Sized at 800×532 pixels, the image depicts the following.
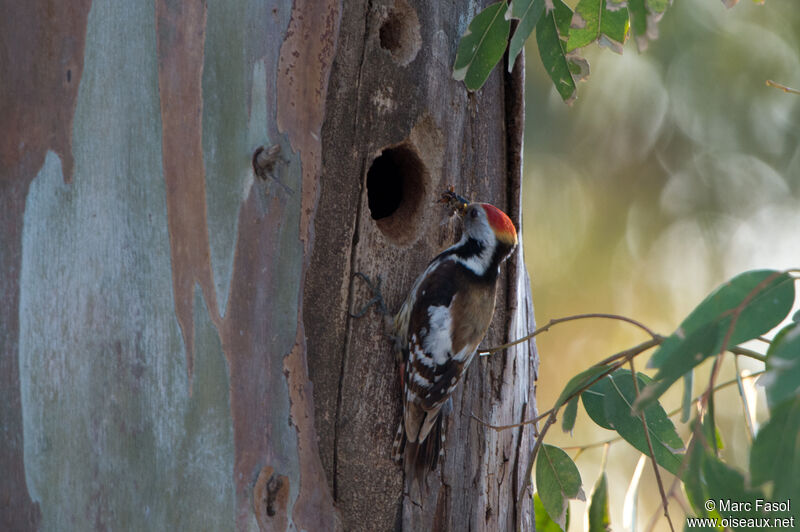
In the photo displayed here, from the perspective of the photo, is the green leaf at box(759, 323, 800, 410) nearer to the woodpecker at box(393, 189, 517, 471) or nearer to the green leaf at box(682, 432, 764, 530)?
the green leaf at box(682, 432, 764, 530)

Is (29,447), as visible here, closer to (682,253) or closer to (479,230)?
(479,230)

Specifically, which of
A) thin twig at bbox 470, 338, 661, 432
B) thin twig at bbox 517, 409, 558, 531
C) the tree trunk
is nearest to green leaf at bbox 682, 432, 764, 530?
thin twig at bbox 470, 338, 661, 432

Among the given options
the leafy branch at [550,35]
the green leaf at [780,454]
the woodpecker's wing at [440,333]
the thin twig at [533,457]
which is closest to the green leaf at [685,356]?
the green leaf at [780,454]

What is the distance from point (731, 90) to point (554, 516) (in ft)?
14.6

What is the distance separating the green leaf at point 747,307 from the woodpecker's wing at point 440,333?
842 millimetres

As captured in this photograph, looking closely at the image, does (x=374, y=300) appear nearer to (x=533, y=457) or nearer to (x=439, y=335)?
(x=439, y=335)

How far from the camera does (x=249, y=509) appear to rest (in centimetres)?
193

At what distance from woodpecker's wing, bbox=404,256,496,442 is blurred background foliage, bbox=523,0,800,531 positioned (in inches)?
137

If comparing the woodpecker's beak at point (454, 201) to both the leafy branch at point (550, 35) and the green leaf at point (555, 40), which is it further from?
the green leaf at point (555, 40)

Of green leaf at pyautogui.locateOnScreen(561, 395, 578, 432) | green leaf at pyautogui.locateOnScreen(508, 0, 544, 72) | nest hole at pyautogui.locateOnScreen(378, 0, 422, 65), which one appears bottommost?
green leaf at pyautogui.locateOnScreen(561, 395, 578, 432)

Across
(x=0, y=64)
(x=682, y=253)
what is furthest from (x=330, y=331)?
(x=682, y=253)

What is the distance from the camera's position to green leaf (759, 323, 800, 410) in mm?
1282

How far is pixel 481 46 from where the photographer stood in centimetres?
241

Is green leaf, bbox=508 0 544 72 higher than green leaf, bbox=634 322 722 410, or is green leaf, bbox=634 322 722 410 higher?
green leaf, bbox=508 0 544 72
